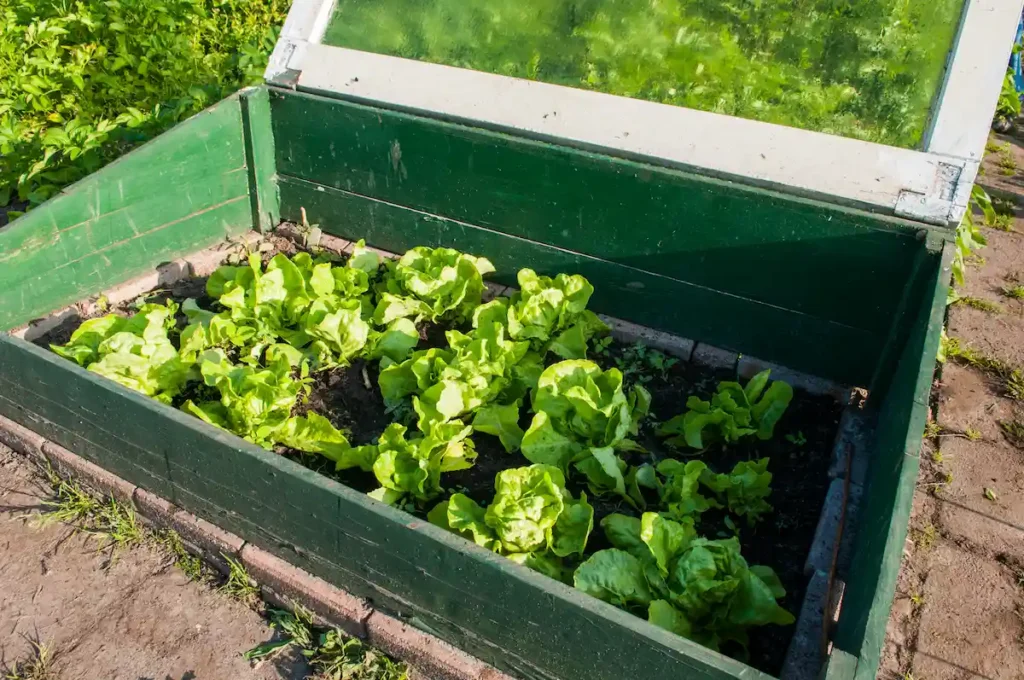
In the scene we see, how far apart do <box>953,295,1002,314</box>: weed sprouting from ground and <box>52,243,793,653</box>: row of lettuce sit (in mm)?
2092

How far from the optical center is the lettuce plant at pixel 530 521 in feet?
7.53

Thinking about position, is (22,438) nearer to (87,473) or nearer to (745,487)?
(87,473)

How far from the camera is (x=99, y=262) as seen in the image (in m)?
3.34

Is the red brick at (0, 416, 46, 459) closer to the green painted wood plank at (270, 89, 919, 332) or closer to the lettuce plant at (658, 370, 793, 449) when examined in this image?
the green painted wood plank at (270, 89, 919, 332)

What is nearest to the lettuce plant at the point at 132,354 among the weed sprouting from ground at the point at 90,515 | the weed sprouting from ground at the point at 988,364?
the weed sprouting from ground at the point at 90,515

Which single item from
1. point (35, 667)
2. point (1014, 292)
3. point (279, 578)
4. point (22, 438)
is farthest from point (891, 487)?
point (1014, 292)

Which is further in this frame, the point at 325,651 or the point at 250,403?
the point at 250,403

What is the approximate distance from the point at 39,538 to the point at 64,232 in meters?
1.19

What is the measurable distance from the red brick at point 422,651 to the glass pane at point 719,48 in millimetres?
2113

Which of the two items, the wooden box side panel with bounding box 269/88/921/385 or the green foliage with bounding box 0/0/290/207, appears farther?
the green foliage with bounding box 0/0/290/207

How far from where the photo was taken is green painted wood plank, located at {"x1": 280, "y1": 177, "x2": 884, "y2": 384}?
9.75 feet

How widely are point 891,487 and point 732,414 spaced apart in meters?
0.94

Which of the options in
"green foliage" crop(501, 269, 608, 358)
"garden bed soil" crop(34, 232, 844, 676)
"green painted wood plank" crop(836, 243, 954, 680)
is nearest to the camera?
"green painted wood plank" crop(836, 243, 954, 680)

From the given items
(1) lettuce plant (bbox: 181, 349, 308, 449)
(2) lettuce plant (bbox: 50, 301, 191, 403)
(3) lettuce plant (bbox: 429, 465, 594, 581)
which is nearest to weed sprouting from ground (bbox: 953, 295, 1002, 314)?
(3) lettuce plant (bbox: 429, 465, 594, 581)
